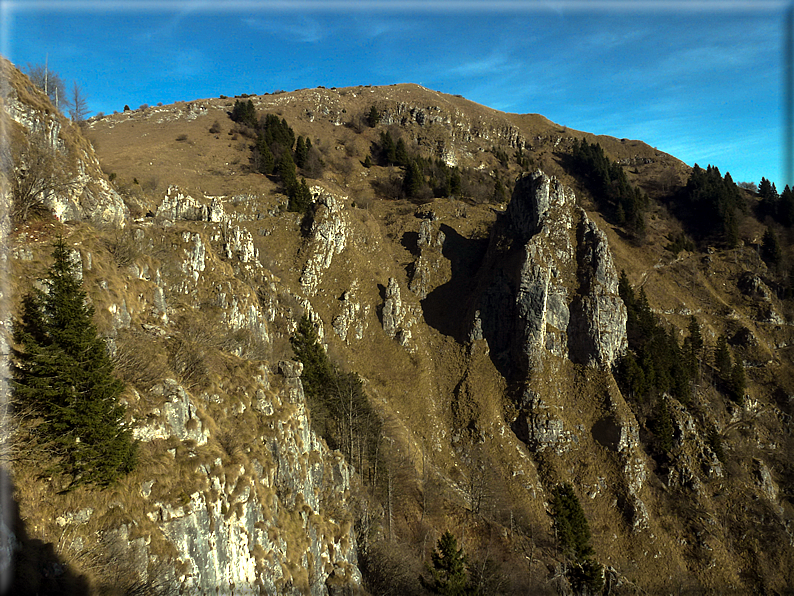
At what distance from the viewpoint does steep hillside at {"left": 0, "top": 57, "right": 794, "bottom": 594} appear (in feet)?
58.6

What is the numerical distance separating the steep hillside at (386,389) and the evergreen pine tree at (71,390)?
2.68ft

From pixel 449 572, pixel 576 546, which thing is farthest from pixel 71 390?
pixel 576 546

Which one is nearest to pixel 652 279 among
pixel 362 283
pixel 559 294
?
pixel 559 294

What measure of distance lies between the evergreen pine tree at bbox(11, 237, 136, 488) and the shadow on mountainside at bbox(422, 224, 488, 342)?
166ft

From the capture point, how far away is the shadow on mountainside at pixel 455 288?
63.8 metres

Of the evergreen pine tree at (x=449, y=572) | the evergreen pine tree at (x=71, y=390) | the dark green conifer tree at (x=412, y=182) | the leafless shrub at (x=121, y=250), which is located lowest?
the evergreen pine tree at (x=449, y=572)

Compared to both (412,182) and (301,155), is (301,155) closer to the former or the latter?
(301,155)

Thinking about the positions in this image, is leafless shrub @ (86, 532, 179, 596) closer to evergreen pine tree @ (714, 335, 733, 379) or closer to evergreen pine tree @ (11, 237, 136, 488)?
evergreen pine tree @ (11, 237, 136, 488)

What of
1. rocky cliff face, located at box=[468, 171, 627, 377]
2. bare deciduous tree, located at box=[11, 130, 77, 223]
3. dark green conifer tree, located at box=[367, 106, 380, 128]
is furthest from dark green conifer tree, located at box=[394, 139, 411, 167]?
bare deciduous tree, located at box=[11, 130, 77, 223]

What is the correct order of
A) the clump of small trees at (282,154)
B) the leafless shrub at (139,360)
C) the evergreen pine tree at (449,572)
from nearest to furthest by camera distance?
the leafless shrub at (139,360) < the evergreen pine tree at (449,572) < the clump of small trees at (282,154)

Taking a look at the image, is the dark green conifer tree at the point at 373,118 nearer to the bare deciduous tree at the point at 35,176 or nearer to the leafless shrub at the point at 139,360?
the bare deciduous tree at the point at 35,176

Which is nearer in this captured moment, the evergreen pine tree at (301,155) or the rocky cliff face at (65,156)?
the rocky cliff face at (65,156)

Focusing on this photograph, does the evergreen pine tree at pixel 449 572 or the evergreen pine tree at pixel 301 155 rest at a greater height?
the evergreen pine tree at pixel 301 155

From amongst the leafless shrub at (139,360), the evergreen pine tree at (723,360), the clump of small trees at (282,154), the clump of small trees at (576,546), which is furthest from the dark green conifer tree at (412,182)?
the leafless shrub at (139,360)
